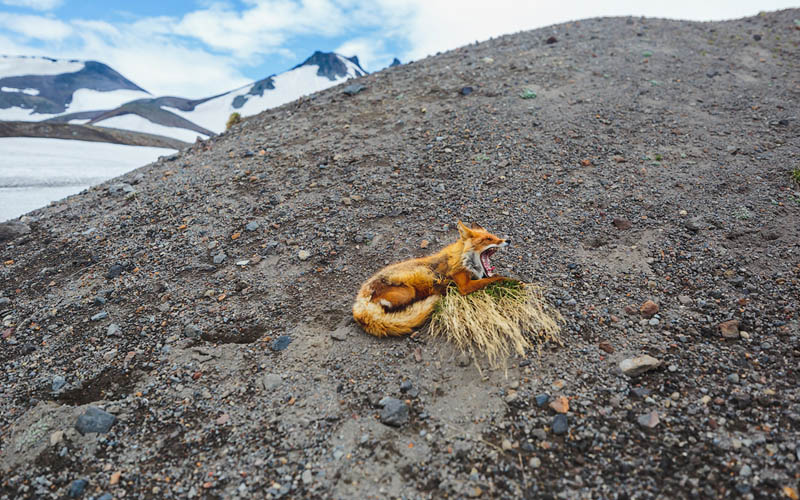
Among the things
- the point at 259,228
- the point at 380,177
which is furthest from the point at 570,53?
the point at 259,228

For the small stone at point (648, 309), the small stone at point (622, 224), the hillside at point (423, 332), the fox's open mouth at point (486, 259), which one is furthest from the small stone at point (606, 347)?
the small stone at point (622, 224)

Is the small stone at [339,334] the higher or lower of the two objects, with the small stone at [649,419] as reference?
higher

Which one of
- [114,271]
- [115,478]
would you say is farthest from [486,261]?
[114,271]

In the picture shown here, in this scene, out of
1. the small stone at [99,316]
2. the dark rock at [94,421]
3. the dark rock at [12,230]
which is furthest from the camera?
the dark rock at [12,230]

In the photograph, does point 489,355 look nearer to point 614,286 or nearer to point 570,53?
point 614,286

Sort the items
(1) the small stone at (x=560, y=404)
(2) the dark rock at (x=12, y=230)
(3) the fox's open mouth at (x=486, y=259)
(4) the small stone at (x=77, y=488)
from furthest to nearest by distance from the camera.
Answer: (2) the dark rock at (x=12, y=230), (3) the fox's open mouth at (x=486, y=259), (1) the small stone at (x=560, y=404), (4) the small stone at (x=77, y=488)

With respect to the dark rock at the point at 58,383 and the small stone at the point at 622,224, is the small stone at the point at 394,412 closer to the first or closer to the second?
the dark rock at the point at 58,383

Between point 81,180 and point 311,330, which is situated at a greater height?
point 81,180
